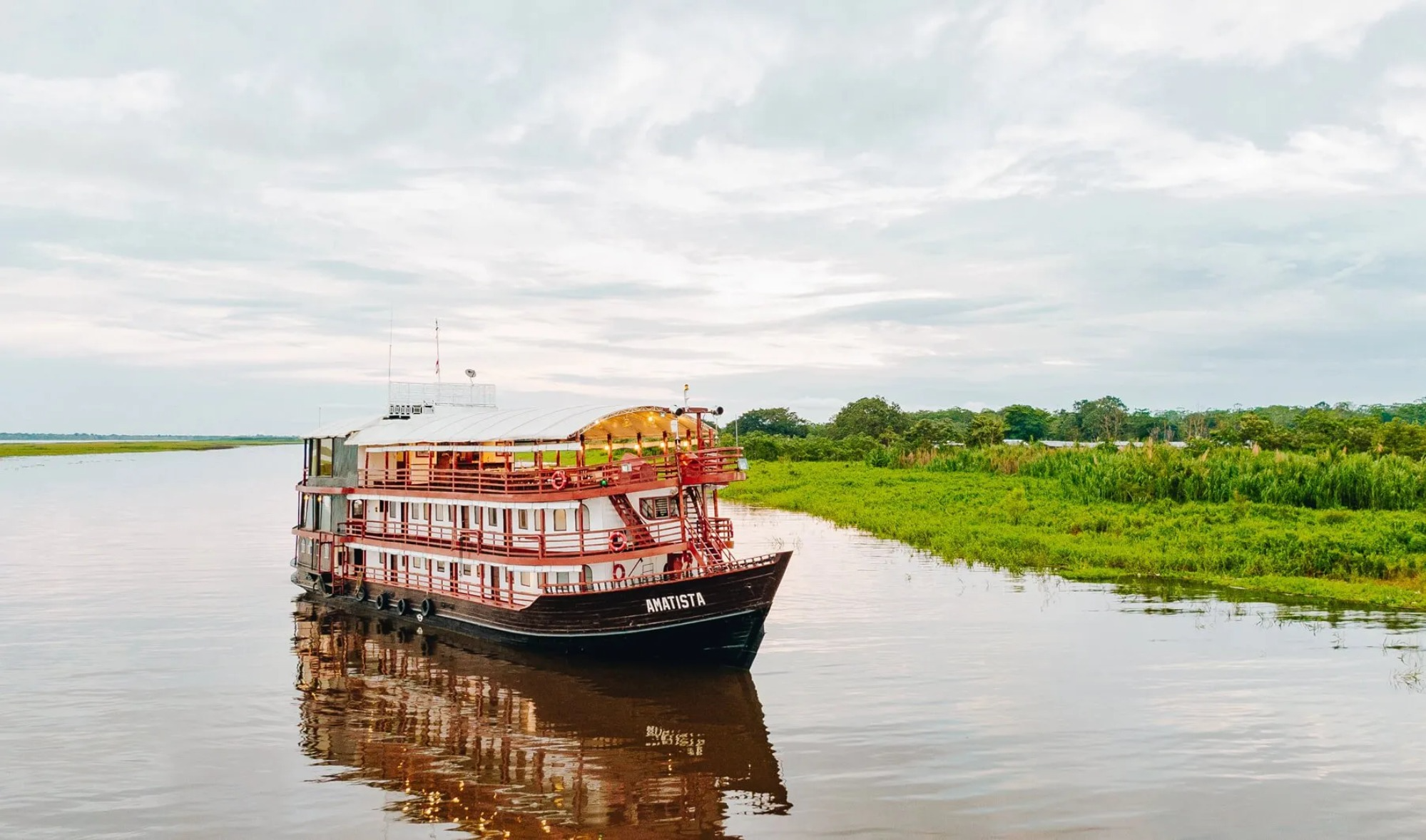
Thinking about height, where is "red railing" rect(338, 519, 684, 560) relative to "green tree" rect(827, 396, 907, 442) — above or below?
below

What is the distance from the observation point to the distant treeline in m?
56.6

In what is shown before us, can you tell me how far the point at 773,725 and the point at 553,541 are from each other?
23.9 ft

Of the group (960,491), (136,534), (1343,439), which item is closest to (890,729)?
(960,491)

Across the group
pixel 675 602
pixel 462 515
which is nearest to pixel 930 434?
pixel 462 515

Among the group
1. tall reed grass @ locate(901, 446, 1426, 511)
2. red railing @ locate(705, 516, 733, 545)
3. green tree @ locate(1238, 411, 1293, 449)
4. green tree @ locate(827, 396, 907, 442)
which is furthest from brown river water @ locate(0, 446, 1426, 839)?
green tree @ locate(827, 396, 907, 442)

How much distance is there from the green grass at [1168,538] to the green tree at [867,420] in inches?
2247

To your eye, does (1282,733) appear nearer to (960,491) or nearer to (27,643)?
(27,643)

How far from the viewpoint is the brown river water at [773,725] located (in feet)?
44.9

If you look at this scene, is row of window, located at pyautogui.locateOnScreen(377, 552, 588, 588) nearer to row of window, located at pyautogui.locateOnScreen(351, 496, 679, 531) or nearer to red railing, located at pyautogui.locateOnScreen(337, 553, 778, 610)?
red railing, located at pyautogui.locateOnScreen(337, 553, 778, 610)

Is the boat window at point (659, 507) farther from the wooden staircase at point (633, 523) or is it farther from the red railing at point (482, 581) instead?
the red railing at point (482, 581)

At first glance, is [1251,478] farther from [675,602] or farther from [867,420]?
[867,420]

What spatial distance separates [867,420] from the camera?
355ft

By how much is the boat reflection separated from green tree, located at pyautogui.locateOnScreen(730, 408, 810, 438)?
102 meters

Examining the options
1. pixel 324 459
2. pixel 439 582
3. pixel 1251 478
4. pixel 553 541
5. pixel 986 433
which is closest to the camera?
pixel 553 541
